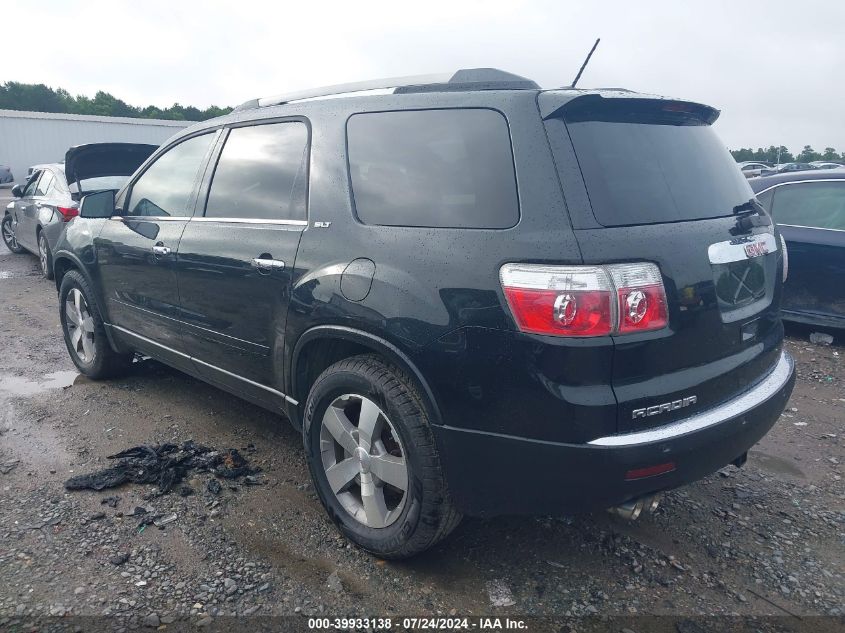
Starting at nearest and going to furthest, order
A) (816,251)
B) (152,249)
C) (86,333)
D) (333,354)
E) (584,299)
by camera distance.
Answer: (584,299), (333,354), (152,249), (86,333), (816,251)

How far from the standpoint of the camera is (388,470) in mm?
2643

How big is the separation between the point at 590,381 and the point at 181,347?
8.70 ft

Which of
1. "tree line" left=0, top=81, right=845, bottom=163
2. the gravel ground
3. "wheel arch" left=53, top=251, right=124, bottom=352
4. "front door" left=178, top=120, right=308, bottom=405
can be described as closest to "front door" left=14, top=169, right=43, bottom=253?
"wheel arch" left=53, top=251, right=124, bottom=352

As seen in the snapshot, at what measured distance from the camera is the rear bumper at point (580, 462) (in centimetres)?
218

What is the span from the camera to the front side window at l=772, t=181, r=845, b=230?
5.95 m

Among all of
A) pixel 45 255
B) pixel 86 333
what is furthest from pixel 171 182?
pixel 45 255

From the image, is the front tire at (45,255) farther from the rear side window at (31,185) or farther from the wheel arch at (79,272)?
the wheel arch at (79,272)

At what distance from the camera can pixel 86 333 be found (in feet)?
16.3

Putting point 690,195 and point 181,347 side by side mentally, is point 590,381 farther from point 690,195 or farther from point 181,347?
point 181,347

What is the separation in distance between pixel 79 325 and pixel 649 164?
14.4 feet

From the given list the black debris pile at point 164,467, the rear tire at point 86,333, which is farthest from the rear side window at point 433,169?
the rear tire at point 86,333

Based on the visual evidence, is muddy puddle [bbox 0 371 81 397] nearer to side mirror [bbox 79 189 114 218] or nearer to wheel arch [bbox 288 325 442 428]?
side mirror [bbox 79 189 114 218]

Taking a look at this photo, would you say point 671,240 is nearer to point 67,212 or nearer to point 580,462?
point 580,462

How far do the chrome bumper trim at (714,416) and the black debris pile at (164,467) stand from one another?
2.11 metres
